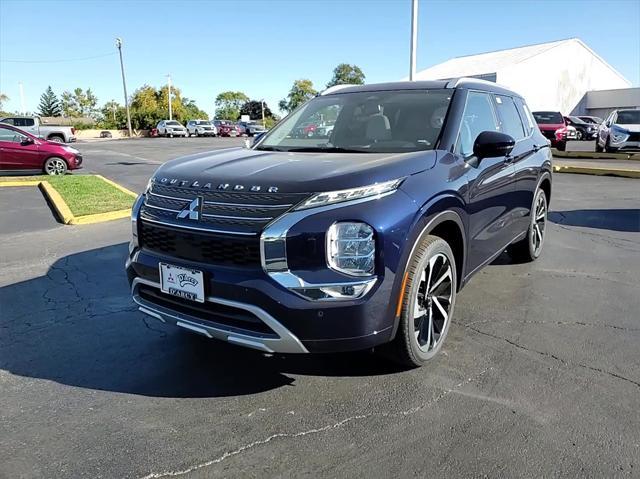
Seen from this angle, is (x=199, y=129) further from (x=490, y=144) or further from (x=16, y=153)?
(x=490, y=144)

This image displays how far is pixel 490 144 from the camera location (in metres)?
3.73

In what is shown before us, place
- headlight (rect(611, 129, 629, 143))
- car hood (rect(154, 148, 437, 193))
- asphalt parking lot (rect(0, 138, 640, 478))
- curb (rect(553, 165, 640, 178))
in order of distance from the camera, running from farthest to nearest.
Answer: headlight (rect(611, 129, 629, 143)) → curb (rect(553, 165, 640, 178)) → car hood (rect(154, 148, 437, 193)) → asphalt parking lot (rect(0, 138, 640, 478))

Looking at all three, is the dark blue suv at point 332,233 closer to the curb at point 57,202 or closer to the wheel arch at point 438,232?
the wheel arch at point 438,232

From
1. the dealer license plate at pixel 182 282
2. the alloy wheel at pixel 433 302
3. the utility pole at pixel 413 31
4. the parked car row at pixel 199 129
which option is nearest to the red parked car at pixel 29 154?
the utility pole at pixel 413 31

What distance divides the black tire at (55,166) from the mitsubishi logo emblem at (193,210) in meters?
13.8

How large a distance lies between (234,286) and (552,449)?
5.90ft

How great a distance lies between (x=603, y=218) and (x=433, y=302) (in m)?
6.25

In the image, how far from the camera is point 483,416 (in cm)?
286

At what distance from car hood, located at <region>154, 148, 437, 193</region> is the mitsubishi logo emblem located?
12cm

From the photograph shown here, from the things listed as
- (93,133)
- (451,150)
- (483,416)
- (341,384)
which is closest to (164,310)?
(341,384)

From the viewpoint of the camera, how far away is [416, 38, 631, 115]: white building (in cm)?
4772

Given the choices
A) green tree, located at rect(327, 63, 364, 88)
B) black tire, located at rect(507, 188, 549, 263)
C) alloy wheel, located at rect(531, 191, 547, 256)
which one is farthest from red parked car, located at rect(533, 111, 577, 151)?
green tree, located at rect(327, 63, 364, 88)

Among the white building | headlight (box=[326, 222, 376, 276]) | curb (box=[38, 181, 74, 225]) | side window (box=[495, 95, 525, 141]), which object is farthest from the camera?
the white building

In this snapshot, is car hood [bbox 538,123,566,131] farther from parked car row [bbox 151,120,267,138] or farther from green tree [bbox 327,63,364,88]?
green tree [bbox 327,63,364,88]
